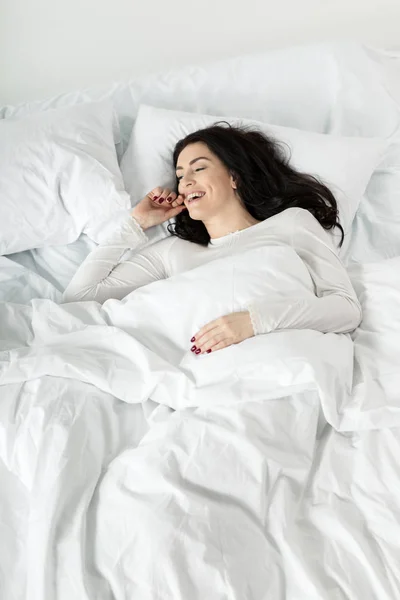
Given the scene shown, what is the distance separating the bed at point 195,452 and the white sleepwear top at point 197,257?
81 millimetres

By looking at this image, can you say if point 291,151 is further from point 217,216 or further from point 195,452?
point 195,452

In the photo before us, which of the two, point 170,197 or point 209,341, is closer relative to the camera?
point 209,341

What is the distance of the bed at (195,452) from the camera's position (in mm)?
969

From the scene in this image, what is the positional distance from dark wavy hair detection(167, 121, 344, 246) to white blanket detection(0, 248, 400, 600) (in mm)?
324

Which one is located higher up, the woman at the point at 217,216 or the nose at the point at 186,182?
the nose at the point at 186,182

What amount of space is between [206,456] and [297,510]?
0.18m

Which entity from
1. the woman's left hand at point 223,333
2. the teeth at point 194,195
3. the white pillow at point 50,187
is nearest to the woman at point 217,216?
the teeth at point 194,195

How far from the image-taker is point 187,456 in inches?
43.8

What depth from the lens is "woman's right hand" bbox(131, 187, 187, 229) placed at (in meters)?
1.74

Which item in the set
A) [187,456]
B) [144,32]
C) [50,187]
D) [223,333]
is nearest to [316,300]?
[223,333]

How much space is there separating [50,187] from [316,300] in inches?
32.6

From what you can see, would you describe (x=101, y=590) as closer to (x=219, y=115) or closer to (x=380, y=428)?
(x=380, y=428)

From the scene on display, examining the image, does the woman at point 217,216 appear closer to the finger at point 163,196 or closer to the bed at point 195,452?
the finger at point 163,196

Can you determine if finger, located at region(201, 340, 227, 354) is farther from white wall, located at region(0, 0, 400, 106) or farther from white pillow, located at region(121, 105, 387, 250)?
white wall, located at region(0, 0, 400, 106)
